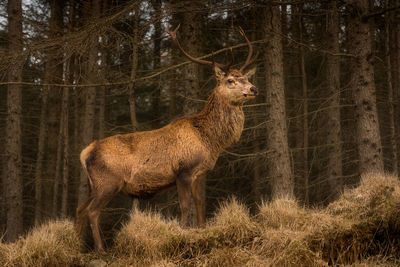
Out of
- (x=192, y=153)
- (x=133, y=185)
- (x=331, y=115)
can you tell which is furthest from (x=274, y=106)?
(x=331, y=115)

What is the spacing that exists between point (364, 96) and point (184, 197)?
4650 millimetres

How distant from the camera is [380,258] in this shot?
4.50 metres

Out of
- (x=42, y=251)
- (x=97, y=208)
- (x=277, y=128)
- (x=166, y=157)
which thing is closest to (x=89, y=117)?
(x=277, y=128)

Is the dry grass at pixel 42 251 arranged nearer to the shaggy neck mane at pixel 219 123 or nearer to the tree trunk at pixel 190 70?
the shaggy neck mane at pixel 219 123

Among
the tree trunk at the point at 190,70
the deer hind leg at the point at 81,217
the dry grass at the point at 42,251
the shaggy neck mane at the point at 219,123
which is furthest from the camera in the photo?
the tree trunk at the point at 190,70

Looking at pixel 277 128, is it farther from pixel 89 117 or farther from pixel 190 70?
pixel 89 117

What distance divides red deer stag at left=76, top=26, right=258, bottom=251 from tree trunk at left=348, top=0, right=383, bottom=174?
3049 mm

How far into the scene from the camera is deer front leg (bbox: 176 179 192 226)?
6258 mm

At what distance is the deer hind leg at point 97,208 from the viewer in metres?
6.07

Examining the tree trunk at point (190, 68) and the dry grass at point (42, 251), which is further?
the tree trunk at point (190, 68)

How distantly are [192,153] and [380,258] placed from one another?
3.12 metres

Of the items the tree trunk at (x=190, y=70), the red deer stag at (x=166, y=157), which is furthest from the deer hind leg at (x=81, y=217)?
the tree trunk at (x=190, y=70)

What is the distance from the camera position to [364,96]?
28.1 feet

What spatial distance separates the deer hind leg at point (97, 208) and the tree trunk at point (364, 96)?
17.2 ft
